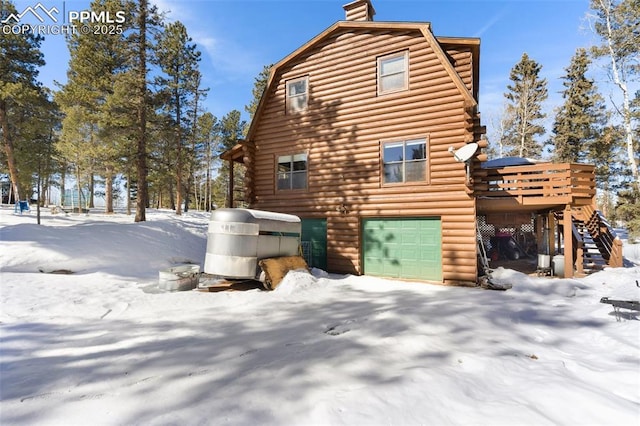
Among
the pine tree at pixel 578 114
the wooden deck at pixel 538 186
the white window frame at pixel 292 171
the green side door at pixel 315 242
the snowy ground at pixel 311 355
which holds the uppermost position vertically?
the pine tree at pixel 578 114

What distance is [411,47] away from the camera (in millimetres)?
9828

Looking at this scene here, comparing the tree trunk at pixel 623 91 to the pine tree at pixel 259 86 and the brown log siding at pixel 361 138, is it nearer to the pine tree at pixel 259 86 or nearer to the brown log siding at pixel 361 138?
the brown log siding at pixel 361 138

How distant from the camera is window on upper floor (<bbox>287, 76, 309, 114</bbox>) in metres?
11.7

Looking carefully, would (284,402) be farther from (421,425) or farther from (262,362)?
(421,425)

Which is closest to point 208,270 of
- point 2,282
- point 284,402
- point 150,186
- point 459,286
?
point 2,282

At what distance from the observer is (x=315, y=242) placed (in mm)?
11336

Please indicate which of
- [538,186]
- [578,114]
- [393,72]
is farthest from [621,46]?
[393,72]

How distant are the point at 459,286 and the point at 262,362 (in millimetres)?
7342

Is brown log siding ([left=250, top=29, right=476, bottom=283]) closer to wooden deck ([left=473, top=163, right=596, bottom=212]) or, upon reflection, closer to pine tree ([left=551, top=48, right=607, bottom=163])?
wooden deck ([left=473, top=163, right=596, bottom=212])

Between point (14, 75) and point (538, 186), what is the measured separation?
2863 centimetres

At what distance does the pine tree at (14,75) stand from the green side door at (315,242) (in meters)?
18.7

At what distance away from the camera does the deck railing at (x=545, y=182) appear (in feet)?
30.0

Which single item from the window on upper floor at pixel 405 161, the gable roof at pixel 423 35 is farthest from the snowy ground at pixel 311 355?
the gable roof at pixel 423 35

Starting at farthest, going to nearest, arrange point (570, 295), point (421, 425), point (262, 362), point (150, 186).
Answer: point (150, 186)
point (570, 295)
point (262, 362)
point (421, 425)
